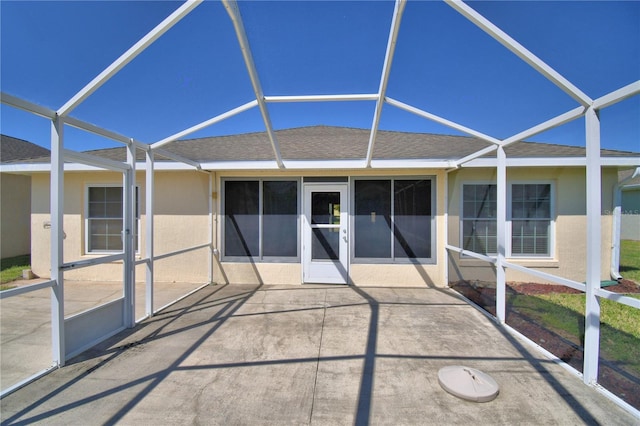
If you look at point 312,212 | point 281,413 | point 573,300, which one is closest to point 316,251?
point 312,212

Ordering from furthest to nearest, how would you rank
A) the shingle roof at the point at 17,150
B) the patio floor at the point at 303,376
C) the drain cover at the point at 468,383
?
1. the shingle roof at the point at 17,150
2. the drain cover at the point at 468,383
3. the patio floor at the point at 303,376

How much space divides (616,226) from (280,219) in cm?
545

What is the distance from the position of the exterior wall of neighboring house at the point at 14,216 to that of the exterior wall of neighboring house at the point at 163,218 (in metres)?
3.16

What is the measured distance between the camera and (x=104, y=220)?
6.57 metres

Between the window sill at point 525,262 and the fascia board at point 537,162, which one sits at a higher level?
the fascia board at point 537,162

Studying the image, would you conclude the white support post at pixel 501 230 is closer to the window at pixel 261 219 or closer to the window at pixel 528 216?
the window at pixel 528 216

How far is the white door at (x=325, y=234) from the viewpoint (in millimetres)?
6371

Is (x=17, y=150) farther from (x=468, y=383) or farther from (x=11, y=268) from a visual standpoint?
(x=468, y=383)

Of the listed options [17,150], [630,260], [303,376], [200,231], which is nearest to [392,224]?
[630,260]

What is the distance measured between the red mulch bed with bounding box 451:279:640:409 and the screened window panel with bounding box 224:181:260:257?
4.51 meters

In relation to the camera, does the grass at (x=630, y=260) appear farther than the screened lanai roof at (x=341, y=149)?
No

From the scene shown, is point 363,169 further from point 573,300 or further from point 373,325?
point 573,300

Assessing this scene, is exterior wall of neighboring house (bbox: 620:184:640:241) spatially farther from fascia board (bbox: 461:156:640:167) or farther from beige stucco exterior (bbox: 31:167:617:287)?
beige stucco exterior (bbox: 31:167:617:287)

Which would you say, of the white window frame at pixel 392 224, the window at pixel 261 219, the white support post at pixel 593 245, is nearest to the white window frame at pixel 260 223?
the window at pixel 261 219
